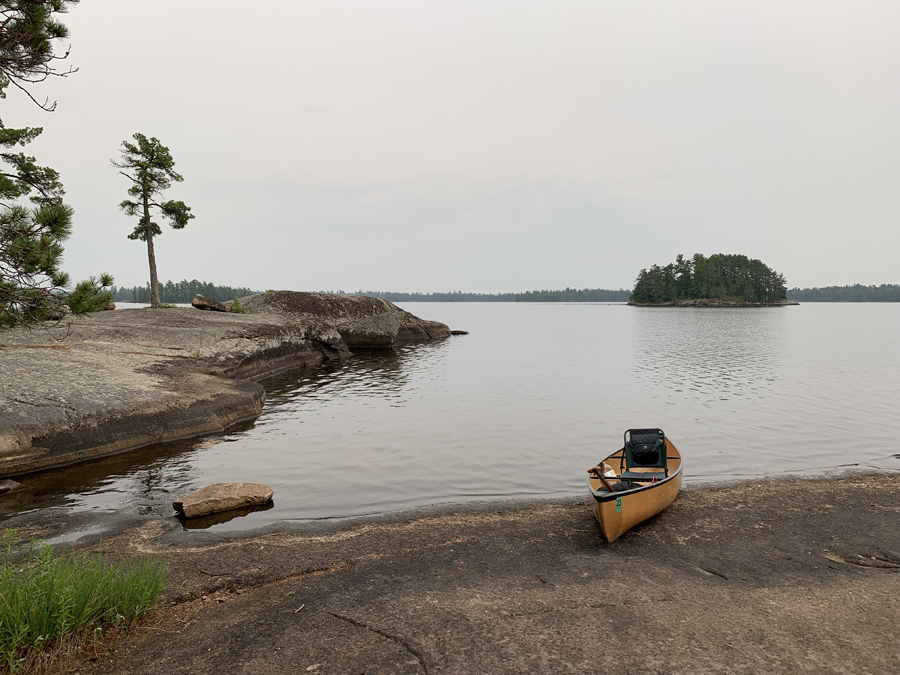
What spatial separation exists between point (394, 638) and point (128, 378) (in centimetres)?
1670

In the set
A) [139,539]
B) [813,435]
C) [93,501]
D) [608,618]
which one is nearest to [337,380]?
[93,501]

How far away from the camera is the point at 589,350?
49.9 meters

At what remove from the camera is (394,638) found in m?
6.25

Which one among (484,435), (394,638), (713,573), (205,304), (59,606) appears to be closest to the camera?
(59,606)

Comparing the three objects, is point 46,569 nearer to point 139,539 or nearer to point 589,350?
point 139,539

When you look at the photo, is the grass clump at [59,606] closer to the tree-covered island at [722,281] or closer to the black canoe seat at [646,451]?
the black canoe seat at [646,451]

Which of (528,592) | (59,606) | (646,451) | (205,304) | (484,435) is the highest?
(205,304)

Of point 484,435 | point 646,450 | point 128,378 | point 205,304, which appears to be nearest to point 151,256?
point 205,304

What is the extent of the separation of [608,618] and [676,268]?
200036 millimetres

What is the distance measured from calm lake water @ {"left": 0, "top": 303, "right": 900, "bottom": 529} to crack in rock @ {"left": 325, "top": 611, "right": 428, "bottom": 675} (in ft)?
17.1

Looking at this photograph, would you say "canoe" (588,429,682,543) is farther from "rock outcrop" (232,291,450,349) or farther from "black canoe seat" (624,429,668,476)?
"rock outcrop" (232,291,450,349)

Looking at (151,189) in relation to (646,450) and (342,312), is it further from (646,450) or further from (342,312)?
(646,450)

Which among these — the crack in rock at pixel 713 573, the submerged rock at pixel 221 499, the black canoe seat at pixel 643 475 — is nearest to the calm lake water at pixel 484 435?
the submerged rock at pixel 221 499

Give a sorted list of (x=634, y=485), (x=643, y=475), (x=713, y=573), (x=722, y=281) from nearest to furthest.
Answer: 1. (x=713, y=573)
2. (x=634, y=485)
3. (x=643, y=475)
4. (x=722, y=281)
